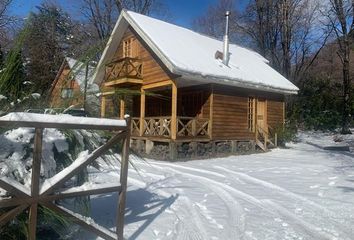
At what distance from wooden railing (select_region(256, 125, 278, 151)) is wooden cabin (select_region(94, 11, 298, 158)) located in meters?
0.04

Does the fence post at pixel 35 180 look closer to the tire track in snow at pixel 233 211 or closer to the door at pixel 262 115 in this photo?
the tire track in snow at pixel 233 211

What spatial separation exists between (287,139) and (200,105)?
19.0ft

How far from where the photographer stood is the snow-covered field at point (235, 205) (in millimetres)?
4895

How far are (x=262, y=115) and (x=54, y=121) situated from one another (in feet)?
53.0

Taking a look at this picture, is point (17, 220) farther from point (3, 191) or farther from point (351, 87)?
point (351, 87)

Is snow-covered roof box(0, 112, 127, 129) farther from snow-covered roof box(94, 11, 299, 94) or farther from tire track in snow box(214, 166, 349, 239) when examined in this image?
snow-covered roof box(94, 11, 299, 94)

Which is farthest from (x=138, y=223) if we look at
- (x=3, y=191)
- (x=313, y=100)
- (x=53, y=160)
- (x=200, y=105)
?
(x=313, y=100)

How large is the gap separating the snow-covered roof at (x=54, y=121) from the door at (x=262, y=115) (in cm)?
1523

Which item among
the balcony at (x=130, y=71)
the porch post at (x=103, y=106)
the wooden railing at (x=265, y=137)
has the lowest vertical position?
the wooden railing at (x=265, y=137)

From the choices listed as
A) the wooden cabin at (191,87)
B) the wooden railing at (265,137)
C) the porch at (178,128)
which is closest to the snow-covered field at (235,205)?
the porch at (178,128)

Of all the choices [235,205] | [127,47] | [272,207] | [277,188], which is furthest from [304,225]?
[127,47]

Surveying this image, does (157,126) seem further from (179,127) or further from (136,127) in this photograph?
(136,127)

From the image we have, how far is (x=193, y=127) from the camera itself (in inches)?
586

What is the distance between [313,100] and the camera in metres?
29.1
